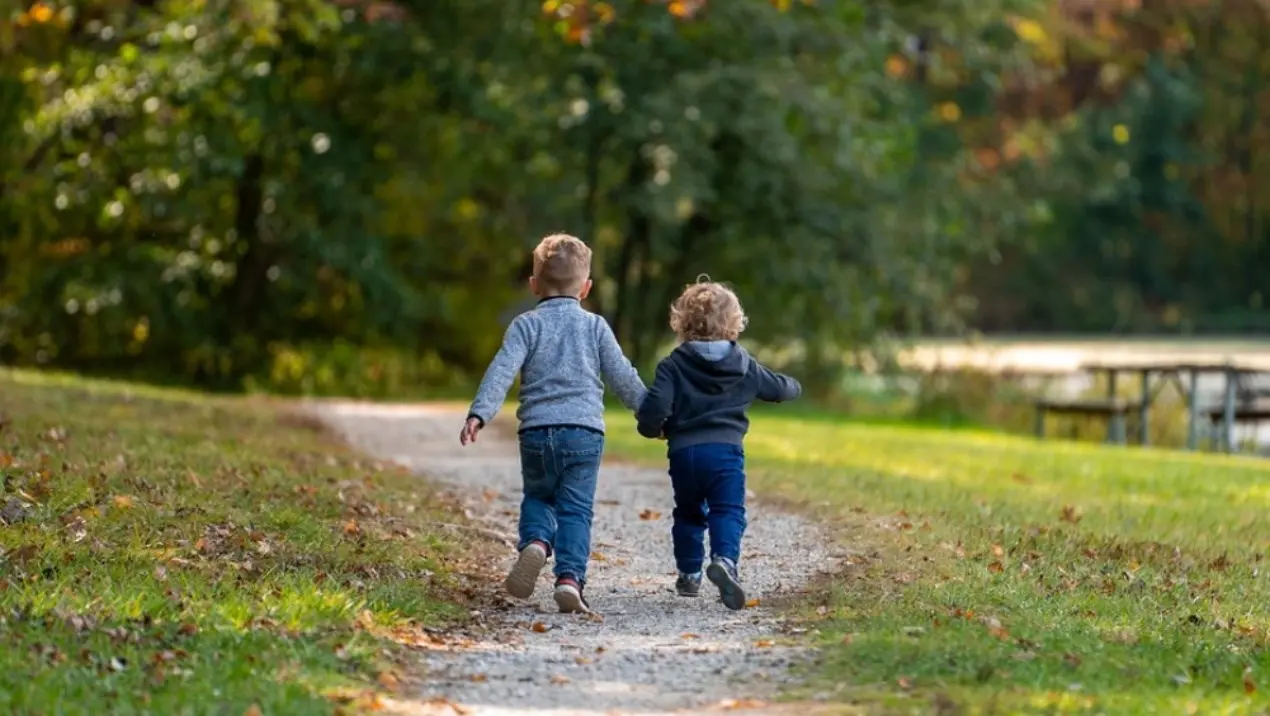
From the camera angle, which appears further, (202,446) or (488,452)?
(488,452)

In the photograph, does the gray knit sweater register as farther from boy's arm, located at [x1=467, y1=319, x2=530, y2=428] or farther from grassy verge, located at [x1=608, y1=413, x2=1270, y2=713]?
grassy verge, located at [x1=608, y1=413, x2=1270, y2=713]

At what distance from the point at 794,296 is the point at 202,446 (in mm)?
14488

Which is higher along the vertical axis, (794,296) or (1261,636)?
(794,296)

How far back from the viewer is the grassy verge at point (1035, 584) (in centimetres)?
634

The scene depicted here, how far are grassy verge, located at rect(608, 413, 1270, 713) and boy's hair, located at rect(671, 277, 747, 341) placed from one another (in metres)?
1.21

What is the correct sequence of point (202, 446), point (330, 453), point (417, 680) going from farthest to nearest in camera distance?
point (330, 453), point (202, 446), point (417, 680)

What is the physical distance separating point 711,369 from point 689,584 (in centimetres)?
97

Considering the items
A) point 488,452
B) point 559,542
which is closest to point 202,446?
point 488,452

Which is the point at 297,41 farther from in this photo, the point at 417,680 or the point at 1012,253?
the point at 1012,253

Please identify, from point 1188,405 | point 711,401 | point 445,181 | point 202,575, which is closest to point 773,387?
point 711,401

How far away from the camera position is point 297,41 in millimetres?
24578

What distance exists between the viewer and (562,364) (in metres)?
7.94

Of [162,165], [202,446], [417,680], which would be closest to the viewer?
[417,680]

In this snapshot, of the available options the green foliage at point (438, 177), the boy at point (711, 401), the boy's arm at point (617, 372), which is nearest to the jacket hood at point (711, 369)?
the boy at point (711, 401)
